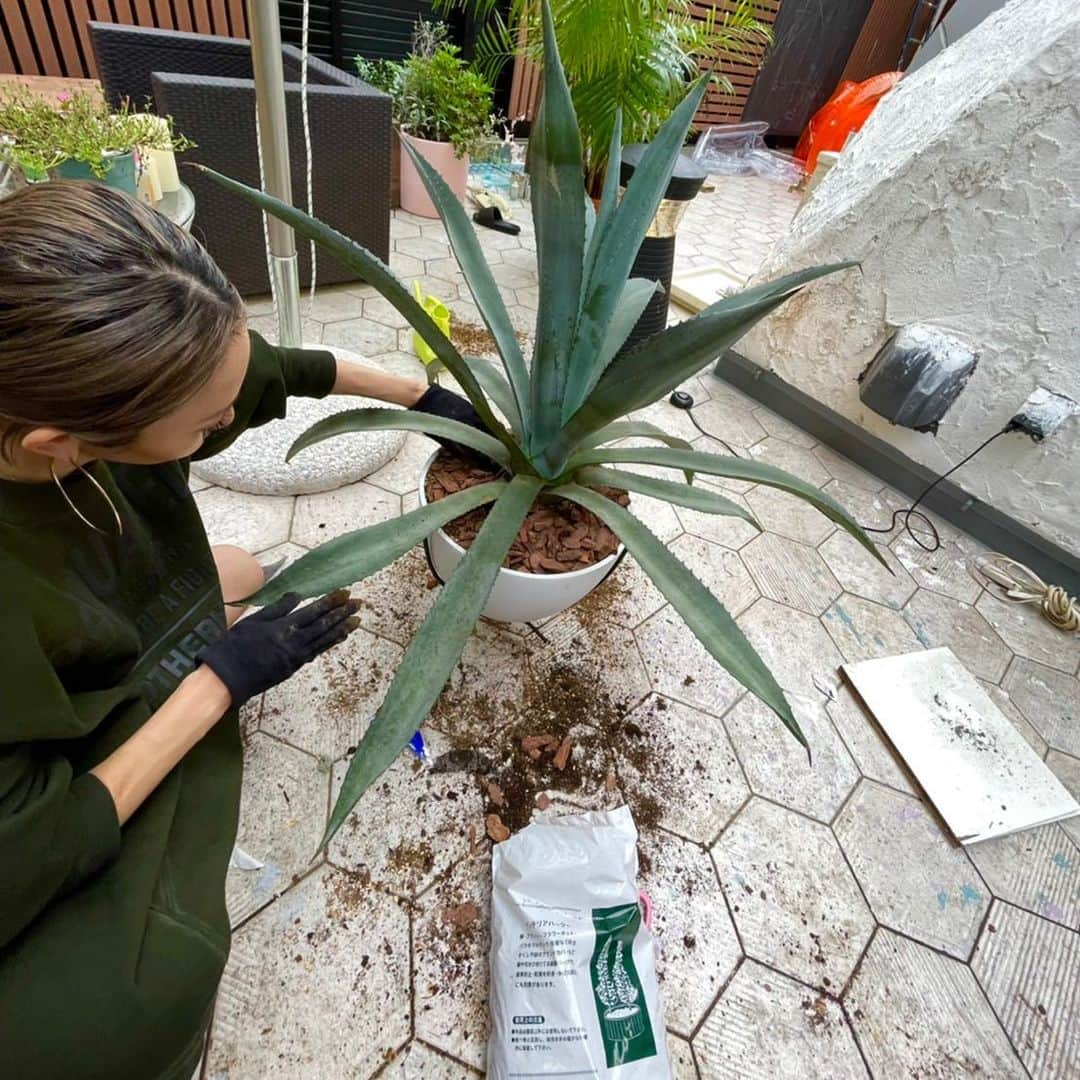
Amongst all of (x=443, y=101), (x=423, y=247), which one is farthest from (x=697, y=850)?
(x=443, y=101)

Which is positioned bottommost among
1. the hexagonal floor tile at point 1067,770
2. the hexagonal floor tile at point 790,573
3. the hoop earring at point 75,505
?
the hexagonal floor tile at point 1067,770

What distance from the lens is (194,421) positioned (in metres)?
0.58

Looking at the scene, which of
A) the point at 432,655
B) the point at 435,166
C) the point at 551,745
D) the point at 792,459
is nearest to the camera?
the point at 432,655

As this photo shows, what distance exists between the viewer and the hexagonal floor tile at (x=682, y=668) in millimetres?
1196

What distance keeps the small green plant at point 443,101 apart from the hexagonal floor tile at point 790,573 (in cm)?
238

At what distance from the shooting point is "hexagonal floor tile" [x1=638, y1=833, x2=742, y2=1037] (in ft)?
2.76

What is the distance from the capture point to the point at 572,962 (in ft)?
2.46

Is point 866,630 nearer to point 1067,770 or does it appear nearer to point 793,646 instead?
point 793,646

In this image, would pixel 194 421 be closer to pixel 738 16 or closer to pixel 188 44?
pixel 188 44

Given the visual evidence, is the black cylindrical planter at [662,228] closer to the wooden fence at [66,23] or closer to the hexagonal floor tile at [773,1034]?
the hexagonal floor tile at [773,1034]

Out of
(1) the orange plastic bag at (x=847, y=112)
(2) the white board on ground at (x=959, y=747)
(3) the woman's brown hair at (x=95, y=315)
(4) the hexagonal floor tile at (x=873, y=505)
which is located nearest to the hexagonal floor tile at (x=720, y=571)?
(2) the white board on ground at (x=959, y=747)

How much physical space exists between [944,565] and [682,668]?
0.97m

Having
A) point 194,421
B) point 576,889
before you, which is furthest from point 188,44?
point 576,889

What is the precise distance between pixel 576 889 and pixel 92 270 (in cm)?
88
